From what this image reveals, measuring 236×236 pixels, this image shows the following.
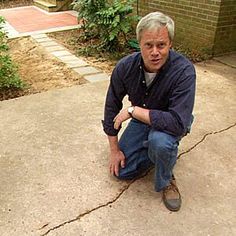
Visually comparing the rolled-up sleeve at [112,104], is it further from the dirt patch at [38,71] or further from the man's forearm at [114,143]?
the dirt patch at [38,71]

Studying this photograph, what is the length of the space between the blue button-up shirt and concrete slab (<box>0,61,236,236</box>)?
0.45 meters

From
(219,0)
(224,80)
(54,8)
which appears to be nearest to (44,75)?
(224,80)

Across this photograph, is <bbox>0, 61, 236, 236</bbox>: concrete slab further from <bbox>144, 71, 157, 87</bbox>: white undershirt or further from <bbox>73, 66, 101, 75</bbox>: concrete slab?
<bbox>73, 66, 101, 75</bbox>: concrete slab

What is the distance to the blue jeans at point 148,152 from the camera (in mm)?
1983

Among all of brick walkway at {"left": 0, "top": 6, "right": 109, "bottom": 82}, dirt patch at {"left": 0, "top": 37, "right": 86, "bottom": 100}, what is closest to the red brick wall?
brick walkway at {"left": 0, "top": 6, "right": 109, "bottom": 82}

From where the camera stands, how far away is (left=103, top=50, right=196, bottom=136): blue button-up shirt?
196cm

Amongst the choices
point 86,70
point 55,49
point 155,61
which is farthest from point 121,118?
point 55,49

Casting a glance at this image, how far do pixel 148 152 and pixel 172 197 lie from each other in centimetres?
32

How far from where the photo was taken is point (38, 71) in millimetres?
4387

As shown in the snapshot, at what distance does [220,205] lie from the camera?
2.12 metres

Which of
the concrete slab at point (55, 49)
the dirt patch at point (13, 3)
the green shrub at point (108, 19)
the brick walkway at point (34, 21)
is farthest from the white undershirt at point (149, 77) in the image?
the dirt patch at point (13, 3)

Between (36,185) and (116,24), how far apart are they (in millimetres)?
2989

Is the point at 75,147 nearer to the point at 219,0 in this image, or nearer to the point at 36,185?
the point at 36,185

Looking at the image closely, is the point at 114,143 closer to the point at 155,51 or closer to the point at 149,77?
the point at 149,77
